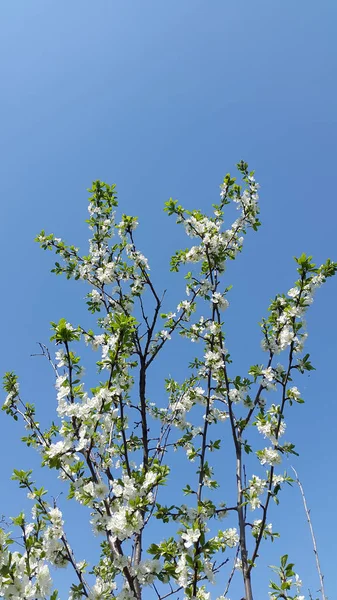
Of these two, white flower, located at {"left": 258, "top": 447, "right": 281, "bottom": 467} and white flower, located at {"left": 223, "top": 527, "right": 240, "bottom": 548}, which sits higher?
white flower, located at {"left": 258, "top": 447, "right": 281, "bottom": 467}

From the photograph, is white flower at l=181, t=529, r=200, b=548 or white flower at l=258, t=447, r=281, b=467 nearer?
white flower at l=181, t=529, r=200, b=548

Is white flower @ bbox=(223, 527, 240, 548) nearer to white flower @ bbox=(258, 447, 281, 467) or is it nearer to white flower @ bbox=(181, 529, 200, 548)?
white flower @ bbox=(258, 447, 281, 467)

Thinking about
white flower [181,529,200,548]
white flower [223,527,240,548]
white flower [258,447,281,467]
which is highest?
white flower [258,447,281,467]

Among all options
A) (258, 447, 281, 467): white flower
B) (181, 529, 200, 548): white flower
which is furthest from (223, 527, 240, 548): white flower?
(181, 529, 200, 548): white flower

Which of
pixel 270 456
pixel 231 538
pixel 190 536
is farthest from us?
pixel 231 538

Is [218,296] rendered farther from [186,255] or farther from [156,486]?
[156,486]

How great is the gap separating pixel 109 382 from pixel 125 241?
2.41 m

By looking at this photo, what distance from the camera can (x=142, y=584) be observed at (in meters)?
2.88

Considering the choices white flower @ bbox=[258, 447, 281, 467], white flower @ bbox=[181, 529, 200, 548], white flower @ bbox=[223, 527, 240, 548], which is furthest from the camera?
white flower @ bbox=[223, 527, 240, 548]

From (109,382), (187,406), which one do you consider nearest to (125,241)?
(187,406)

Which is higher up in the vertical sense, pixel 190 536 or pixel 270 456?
pixel 270 456

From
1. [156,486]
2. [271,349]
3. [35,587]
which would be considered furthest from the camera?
[271,349]

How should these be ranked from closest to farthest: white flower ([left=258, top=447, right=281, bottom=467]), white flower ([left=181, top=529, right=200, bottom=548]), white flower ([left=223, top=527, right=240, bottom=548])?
white flower ([left=181, top=529, right=200, bottom=548])
white flower ([left=258, top=447, right=281, bottom=467])
white flower ([left=223, top=527, right=240, bottom=548])

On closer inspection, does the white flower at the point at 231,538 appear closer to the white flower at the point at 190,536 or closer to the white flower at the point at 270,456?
the white flower at the point at 270,456
